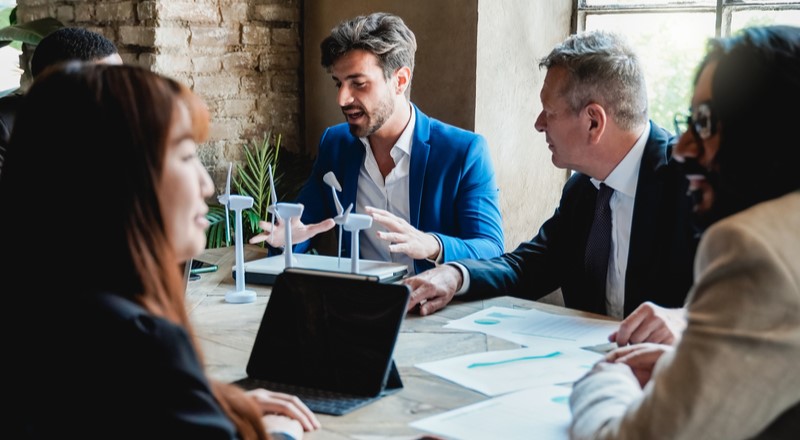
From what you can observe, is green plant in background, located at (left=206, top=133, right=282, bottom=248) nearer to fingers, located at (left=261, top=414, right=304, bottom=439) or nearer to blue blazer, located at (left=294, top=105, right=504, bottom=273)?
blue blazer, located at (left=294, top=105, right=504, bottom=273)

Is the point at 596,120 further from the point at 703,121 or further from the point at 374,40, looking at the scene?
the point at 703,121

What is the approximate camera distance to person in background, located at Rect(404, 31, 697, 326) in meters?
2.60

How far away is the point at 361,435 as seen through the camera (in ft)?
5.42

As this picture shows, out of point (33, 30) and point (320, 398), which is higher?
point (33, 30)

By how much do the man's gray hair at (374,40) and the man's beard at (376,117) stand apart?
5.5 inches

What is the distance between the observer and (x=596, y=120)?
2.82 meters

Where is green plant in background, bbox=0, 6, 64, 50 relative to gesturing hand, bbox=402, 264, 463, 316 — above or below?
above

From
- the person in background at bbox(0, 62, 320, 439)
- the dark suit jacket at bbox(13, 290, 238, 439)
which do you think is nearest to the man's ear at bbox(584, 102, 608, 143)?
the person in background at bbox(0, 62, 320, 439)

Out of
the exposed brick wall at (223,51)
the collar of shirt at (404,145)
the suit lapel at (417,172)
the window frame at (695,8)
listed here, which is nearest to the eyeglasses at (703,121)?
the suit lapel at (417,172)

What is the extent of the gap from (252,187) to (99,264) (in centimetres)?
334

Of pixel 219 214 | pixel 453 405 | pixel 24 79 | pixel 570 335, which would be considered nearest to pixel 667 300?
pixel 570 335

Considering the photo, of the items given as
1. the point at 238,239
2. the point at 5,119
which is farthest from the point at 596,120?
the point at 5,119

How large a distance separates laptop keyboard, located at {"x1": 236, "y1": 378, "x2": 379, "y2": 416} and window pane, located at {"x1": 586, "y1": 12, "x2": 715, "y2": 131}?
8.11 feet

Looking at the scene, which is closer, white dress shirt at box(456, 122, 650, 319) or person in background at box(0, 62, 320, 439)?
person in background at box(0, 62, 320, 439)
